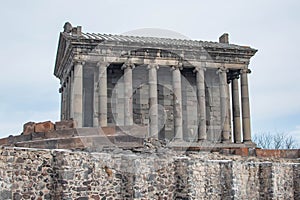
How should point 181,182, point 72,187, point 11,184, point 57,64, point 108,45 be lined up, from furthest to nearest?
point 57,64 → point 108,45 → point 181,182 → point 72,187 → point 11,184

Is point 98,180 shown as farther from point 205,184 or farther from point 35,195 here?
point 205,184

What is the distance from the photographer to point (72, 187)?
1091 cm

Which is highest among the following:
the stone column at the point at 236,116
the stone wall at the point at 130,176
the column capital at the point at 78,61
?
the column capital at the point at 78,61

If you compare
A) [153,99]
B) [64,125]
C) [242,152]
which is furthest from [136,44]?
[64,125]

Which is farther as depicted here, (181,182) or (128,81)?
(128,81)

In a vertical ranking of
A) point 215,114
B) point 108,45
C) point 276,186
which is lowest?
point 276,186

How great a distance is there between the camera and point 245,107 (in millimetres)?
27984

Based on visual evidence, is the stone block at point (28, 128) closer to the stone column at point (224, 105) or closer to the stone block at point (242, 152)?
the stone block at point (242, 152)

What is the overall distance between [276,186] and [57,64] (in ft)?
61.0

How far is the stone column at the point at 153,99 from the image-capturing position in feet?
83.6

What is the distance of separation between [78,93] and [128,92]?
9.11 ft

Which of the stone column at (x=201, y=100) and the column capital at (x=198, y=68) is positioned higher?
the column capital at (x=198, y=68)

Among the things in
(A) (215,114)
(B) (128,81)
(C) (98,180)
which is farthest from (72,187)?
(A) (215,114)

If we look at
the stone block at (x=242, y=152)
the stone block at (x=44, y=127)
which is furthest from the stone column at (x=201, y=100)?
the stone block at (x=44, y=127)
